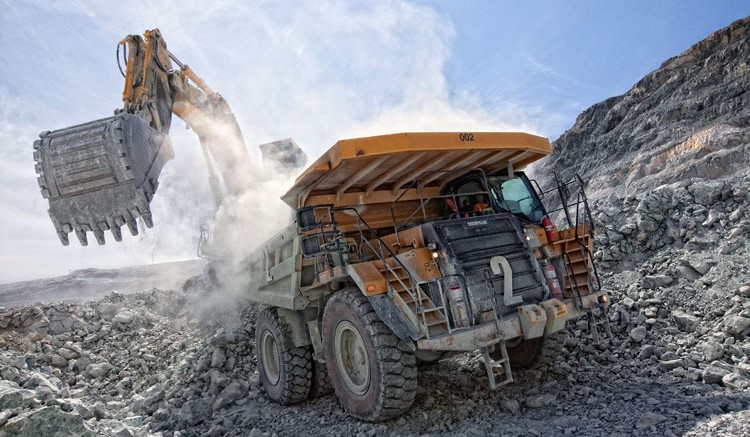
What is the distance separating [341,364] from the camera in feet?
15.7

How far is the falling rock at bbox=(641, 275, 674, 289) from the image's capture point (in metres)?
6.54

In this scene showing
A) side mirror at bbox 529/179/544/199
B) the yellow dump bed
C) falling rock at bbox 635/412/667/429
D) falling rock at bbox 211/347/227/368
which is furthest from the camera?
falling rock at bbox 211/347/227/368

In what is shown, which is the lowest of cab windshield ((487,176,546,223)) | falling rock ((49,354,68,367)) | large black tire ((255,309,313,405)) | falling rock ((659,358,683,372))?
falling rock ((659,358,683,372))

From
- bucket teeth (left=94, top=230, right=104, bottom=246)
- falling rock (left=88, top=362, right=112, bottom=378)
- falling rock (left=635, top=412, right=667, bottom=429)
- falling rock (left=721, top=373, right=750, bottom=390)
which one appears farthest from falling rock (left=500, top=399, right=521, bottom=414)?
falling rock (left=88, top=362, right=112, bottom=378)

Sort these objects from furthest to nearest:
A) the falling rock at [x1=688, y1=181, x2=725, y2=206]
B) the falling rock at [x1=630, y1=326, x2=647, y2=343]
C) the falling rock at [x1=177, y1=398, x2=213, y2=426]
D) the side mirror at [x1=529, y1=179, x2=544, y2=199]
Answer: the falling rock at [x1=688, y1=181, x2=725, y2=206] → the side mirror at [x1=529, y1=179, x2=544, y2=199] → the falling rock at [x1=177, y1=398, x2=213, y2=426] → the falling rock at [x1=630, y1=326, x2=647, y2=343]

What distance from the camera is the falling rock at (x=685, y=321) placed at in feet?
18.0

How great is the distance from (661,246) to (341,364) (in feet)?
18.6

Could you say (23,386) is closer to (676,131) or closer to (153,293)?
(153,293)

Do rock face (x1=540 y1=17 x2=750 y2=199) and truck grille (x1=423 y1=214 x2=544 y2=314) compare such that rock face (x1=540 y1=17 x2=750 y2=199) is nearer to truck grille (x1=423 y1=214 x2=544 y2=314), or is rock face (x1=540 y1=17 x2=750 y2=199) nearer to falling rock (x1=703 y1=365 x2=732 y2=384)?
falling rock (x1=703 y1=365 x2=732 y2=384)

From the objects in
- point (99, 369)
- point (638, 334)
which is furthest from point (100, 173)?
point (638, 334)

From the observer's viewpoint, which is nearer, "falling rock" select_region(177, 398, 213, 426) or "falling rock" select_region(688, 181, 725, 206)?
"falling rock" select_region(177, 398, 213, 426)

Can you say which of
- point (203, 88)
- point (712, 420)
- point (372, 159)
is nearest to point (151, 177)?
point (372, 159)

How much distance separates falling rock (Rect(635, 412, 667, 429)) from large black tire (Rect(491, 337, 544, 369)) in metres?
1.59

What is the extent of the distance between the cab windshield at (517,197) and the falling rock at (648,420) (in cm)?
260
